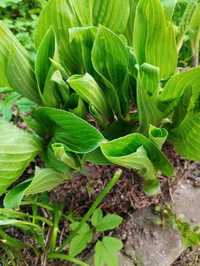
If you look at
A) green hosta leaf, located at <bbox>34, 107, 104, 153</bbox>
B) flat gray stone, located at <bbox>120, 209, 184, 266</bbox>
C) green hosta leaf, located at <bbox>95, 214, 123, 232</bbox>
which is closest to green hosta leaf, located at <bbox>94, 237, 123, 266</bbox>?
green hosta leaf, located at <bbox>95, 214, 123, 232</bbox>

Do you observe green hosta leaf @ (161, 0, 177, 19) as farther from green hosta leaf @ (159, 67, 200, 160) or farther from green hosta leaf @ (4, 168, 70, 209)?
green hosta leaf @ (4, 168, 70, 209)

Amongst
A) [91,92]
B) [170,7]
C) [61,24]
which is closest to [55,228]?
[91,92]

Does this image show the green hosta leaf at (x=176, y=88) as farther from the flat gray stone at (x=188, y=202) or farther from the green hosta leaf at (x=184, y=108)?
the flat gray stone at (x=188, y=202)

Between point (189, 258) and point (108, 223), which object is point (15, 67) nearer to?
point (108, 223)

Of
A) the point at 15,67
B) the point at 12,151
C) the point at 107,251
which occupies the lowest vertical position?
the point at 107,251

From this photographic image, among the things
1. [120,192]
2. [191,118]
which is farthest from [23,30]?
[191,118]

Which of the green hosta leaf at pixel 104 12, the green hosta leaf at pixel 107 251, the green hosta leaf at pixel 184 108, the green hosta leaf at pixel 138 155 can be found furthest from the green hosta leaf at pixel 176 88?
the green hosta leaf at pixel 107 251
